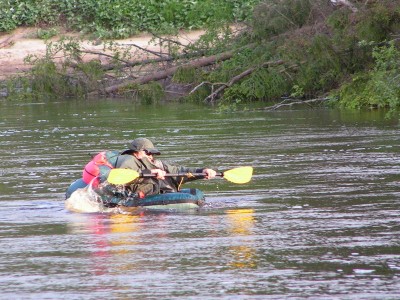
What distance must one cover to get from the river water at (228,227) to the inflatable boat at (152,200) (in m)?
0.19

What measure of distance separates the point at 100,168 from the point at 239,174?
1823 mm

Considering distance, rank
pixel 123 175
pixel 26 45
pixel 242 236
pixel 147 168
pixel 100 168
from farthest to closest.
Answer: pixel 26 45
pixel 100 168
pixel 147 168
pixel 123 175
pixel 242 236

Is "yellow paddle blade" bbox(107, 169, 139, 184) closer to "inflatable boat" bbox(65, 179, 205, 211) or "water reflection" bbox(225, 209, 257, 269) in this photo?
"inflatable boat" bbox(65, 179, 205, 211)

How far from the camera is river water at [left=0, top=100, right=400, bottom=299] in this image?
9.02m

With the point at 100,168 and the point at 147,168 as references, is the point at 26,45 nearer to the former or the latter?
the point at 100,168

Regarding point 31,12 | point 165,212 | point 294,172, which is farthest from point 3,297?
point 31,12

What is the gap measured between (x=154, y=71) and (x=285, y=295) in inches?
988

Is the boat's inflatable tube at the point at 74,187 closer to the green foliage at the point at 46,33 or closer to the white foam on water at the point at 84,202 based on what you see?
the white foam on water at the point at 84,202

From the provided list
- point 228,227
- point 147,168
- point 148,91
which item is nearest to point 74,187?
point 147,168

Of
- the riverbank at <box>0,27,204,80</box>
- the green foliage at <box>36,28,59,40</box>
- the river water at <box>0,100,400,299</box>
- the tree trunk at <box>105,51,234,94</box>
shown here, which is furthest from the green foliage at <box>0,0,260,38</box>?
the river water at <box>0,100,400,299</box>

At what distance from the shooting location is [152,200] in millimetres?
13406

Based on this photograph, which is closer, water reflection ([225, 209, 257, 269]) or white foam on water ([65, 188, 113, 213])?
water reflection ([225, 209, 257, 269])

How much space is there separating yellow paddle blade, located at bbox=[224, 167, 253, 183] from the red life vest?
148 centimetres

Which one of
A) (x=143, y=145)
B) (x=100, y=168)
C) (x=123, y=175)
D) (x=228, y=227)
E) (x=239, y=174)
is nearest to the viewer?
(x=228, y=227)
